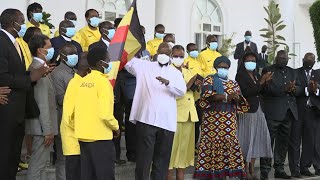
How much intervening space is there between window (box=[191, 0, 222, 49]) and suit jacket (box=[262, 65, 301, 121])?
7853mm

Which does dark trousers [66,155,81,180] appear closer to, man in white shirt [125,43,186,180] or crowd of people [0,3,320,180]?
crowd of people [0,3,320,180]

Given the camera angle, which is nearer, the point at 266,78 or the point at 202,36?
the point at 266,78

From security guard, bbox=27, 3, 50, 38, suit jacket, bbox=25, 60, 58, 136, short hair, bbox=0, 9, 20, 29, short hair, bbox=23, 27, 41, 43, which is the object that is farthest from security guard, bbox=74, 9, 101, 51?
short hair, bbox=0, 9, 20, 29

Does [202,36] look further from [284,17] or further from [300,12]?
[300,12]

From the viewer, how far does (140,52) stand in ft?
28.0

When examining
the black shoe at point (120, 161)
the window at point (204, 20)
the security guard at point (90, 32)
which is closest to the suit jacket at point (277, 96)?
the black shoe at point (120, 161)

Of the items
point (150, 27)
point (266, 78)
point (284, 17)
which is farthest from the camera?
point (284, 17)

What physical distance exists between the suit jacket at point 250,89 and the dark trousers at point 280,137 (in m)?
0.66

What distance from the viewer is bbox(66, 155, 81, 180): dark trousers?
6.82m

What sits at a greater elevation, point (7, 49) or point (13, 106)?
point (7, 49)

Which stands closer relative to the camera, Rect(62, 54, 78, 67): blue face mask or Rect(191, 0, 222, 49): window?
Rect(62, 54, 78, 67): blue face mask

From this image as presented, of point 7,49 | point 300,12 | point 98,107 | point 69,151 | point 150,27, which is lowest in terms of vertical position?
point 69,151

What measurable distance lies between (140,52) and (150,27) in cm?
722


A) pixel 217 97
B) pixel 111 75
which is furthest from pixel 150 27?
pixel 111 75
